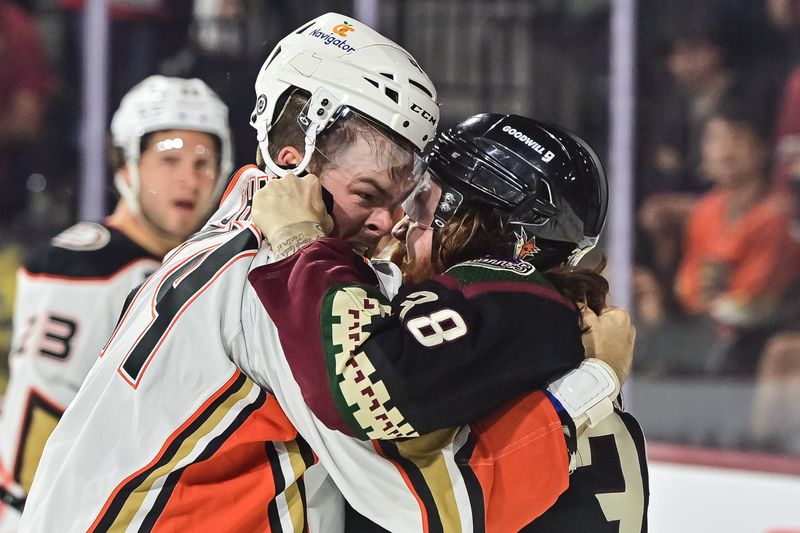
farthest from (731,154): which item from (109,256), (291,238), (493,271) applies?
(291,238)

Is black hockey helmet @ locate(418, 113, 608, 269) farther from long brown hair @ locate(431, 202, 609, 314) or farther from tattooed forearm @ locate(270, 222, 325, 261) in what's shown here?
tattooed forearm @ locate(270, 222, 325, 261)

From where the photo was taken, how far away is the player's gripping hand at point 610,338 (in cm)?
140

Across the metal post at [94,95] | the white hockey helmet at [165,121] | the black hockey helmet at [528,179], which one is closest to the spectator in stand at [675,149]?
the white hockey helmet at [165,121]

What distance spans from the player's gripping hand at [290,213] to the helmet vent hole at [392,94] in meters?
0.15

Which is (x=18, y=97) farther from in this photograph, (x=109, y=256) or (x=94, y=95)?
(x=109, y=256)

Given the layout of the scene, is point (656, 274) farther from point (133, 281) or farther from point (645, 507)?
point (645, 507)

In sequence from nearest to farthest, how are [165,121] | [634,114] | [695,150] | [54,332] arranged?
1. [54,332]
2. [165,121]
3. [695,150]
4. [634,114]

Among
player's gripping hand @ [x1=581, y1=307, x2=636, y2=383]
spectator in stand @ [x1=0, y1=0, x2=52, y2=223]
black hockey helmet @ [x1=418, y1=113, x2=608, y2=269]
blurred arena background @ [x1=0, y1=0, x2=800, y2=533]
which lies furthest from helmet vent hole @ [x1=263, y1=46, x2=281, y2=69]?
spectator in stand @ [x1=0, y1=0, x2=52, y2=223]

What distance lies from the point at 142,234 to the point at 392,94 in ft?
4.72

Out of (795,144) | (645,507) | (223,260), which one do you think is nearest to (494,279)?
(223,260)

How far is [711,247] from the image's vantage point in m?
4.11

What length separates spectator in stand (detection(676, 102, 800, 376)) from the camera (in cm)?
393

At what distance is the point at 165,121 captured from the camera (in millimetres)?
2773

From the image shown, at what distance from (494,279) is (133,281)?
4.96 feet
